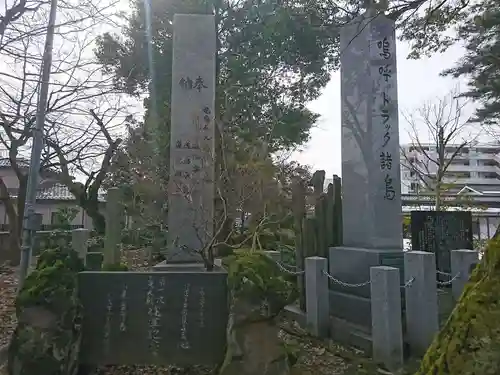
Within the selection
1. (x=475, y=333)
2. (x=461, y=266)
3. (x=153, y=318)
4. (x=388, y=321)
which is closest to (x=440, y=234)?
(x=461, y=266)

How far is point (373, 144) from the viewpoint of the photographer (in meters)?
6.84

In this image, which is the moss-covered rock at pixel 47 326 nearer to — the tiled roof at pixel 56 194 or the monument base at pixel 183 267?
the monument base at pixel 183 267

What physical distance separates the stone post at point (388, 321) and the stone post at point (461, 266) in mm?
1671

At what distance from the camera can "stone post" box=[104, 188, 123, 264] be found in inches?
327

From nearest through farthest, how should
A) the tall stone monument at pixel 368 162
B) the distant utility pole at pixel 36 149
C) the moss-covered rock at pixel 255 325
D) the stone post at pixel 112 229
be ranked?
1. the moss-covered rock at pixel 255 325
2. the distant utility pole at pixel 36 149
3. the tall stone monument at pixel 368 162
4. the stone post at pixel 112 229

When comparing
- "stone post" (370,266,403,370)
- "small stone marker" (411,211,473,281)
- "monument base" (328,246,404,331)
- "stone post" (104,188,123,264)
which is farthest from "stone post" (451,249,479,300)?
"stone post" (104,188,123,264)

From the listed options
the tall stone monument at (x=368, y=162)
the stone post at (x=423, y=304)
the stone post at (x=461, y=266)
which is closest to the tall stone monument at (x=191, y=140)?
the tall stone monument at (x=368, y=162)

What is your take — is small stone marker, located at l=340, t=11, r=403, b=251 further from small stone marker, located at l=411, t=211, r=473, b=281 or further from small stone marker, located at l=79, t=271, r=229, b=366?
small stone marker, located at l=79, t=271, r=229, b=366

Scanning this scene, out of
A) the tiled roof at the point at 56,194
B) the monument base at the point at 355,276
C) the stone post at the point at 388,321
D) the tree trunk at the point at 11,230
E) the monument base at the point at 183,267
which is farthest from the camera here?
the tiled roof at the point at 56,194

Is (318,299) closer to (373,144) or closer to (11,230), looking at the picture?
(373,144)

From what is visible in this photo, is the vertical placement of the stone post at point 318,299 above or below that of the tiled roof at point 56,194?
Result: below

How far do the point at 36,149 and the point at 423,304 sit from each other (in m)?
5.41

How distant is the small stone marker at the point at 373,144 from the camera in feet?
21.9

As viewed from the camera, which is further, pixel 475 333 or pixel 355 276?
pixel 355 276
